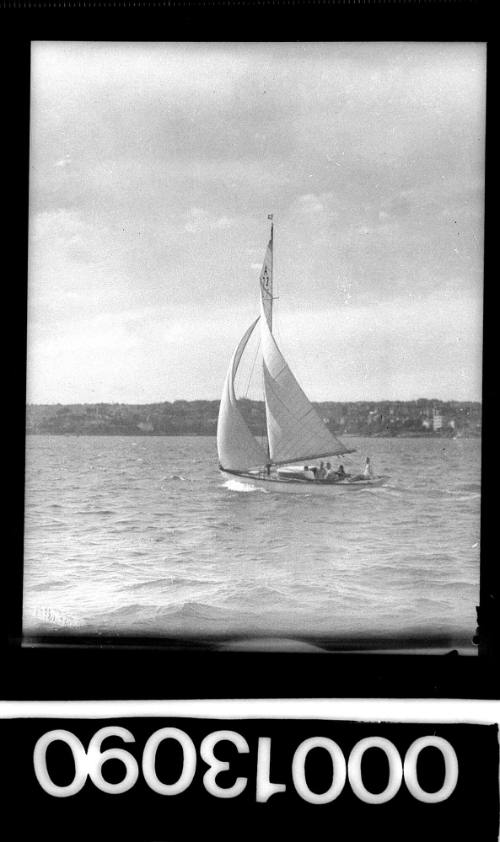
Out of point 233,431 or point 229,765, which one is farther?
point 233,431

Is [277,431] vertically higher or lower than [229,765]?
higher

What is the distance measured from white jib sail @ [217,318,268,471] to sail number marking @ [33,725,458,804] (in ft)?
2.03

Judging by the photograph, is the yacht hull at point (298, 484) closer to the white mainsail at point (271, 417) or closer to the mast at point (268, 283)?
the white mainsail at point (271, 417)

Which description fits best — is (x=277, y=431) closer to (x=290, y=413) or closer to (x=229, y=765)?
(x=290, y=413)

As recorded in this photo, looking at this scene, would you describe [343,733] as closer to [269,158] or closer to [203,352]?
[203,352]

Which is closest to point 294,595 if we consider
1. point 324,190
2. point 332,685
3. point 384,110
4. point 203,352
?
point 332,685

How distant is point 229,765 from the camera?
1790 mm

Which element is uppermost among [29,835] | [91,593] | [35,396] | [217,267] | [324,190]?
[324,190]

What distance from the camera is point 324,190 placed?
188cm

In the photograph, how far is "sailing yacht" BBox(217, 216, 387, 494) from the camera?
191cm

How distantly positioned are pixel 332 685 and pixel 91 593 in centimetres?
61

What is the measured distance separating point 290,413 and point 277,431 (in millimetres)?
62

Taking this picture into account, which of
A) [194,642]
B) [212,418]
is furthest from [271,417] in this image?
[194,642]

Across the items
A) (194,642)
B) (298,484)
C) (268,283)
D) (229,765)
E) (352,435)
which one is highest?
(268,283)
